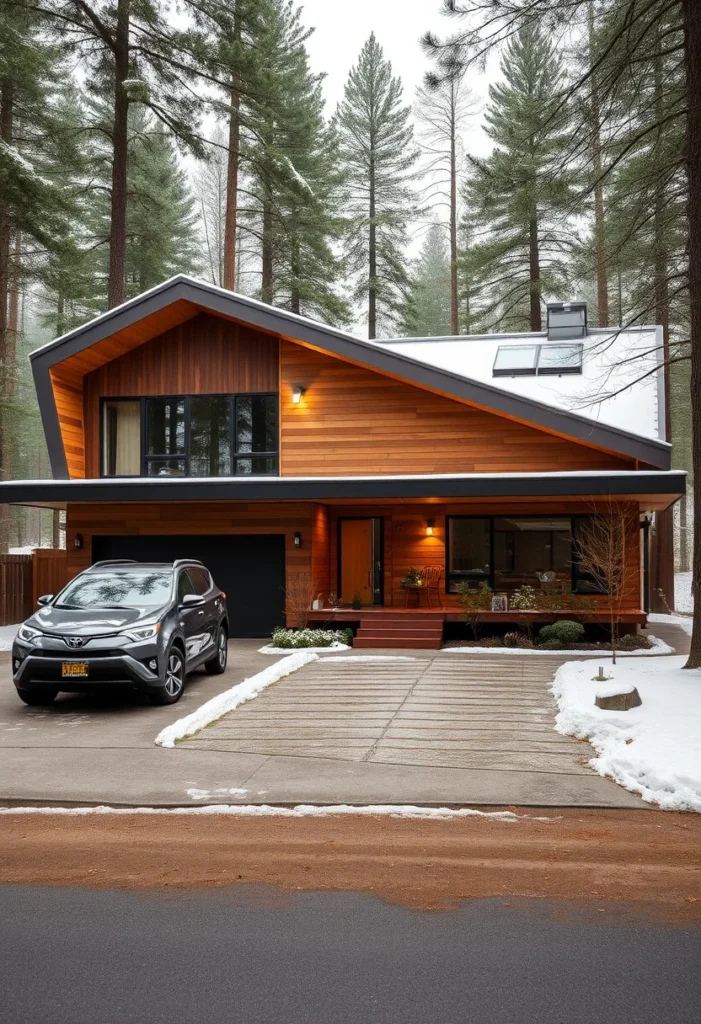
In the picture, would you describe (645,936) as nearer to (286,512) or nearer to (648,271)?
(286,512)

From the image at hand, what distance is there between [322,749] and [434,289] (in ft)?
149

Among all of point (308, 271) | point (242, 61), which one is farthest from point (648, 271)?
point (242, 61)

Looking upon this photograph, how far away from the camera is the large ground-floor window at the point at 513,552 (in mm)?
17938

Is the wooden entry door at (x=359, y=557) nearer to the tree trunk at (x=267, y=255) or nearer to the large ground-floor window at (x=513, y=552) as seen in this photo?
the large ground-floor window at (x=513, y=552)

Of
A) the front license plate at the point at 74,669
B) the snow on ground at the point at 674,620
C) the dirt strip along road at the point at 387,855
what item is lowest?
the snow on ground at the point at 674,620

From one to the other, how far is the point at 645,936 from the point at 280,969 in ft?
5.52

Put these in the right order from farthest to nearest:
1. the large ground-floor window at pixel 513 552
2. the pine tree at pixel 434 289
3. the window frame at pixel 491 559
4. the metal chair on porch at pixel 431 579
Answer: the pine tree at pixel 434 289 < the metal chair on porch at pixel 431 579 < the large ground-floor window at pixel 513 552 < the window frame at pixel 491 559

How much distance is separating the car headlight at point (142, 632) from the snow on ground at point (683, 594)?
65.7 ft

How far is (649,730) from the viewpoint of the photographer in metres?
8.05

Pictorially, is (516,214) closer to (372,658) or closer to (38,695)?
(372,658)

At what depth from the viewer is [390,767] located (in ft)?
25.2

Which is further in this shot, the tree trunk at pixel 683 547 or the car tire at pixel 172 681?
the tree trunk at pixel 683 547

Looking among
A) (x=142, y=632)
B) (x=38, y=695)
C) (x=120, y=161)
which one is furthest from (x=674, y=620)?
(x=120, y=161)

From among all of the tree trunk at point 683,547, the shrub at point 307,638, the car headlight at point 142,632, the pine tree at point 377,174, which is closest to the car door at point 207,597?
the car headlight at point 142,632
